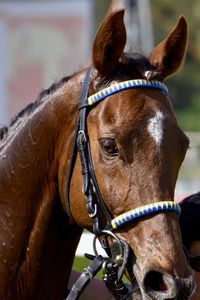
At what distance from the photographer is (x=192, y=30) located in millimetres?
40031

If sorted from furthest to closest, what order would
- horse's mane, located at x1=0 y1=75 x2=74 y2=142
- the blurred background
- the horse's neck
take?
1. the blurred background
2. horse's mane, located at x1=0 y1=75 x2=74 y2=142
3. the horse's neck

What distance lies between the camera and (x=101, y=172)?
3502 millimetres

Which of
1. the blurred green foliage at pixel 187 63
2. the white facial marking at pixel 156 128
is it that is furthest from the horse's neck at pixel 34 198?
the blurred green foliage at pixel 187 63

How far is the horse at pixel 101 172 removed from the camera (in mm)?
3371

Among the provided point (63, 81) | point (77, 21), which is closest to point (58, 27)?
point (77, 21)

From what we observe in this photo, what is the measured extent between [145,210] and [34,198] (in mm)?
599

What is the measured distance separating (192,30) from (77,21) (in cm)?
1758

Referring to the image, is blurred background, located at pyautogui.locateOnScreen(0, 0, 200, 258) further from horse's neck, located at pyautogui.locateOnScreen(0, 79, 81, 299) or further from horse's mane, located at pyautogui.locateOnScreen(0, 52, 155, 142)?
horse's neck, located at pyautogui.locateOnScreen(0, 79, 81, 299)

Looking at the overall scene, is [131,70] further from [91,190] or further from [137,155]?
[91,190]

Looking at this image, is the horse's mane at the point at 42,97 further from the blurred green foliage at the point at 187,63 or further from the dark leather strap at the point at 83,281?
the blurred green foliage at the point at 187,63

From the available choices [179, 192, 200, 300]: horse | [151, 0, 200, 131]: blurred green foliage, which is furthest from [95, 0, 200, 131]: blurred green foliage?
[179, 192, 200, 300]: horse

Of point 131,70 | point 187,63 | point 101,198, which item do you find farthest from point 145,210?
point 187,63

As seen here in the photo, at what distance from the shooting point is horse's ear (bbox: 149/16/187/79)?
375 centimetres

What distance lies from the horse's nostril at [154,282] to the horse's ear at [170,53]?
928 mm
